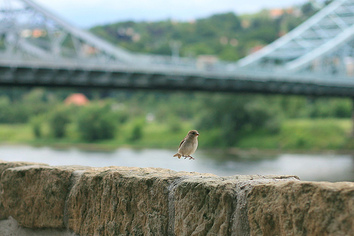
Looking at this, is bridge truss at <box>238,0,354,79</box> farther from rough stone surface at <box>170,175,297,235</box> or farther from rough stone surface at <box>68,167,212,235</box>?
rough stone surface at <box>170,175,297,235</box>

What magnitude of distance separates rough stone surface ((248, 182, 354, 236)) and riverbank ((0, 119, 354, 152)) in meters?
32.8

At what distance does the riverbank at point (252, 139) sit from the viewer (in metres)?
36.2

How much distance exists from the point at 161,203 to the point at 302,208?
507 mm

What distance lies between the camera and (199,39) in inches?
2566

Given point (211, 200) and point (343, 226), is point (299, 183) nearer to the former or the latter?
point (343, 226)

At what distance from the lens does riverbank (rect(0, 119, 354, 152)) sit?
3616cm

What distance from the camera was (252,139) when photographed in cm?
3747

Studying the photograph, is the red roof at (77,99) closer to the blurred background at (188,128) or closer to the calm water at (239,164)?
the blurred background at (188,128)

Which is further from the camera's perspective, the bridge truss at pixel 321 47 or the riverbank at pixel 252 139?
the bridge truss at pixel 321 47

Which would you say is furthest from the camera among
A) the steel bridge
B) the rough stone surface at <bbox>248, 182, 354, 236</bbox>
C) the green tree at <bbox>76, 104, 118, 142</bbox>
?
the green tree at <bbox>76, 104, 118, 142</bbox>

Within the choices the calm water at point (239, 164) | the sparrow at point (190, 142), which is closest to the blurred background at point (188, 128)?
the calm water at point (239, 164)

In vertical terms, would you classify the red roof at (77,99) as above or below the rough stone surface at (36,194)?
above

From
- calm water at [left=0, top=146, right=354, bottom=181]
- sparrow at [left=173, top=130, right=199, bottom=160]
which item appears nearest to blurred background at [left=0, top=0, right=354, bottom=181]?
calm water at [left=0, top=146, right=354, bottom=181]

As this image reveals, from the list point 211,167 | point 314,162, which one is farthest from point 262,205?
point 314,162
